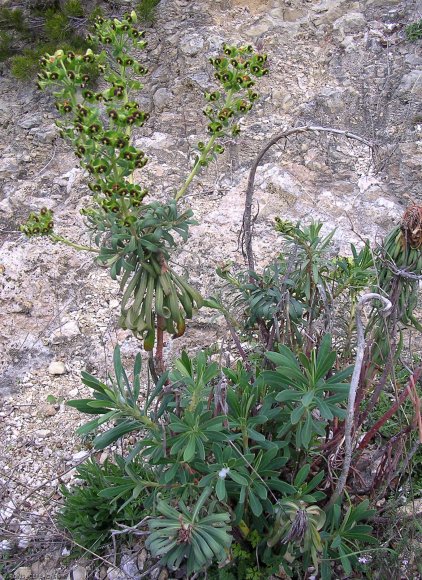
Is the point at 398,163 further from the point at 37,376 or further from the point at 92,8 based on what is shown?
the point at 92,8

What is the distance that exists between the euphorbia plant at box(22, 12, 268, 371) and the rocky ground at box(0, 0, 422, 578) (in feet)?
4.16

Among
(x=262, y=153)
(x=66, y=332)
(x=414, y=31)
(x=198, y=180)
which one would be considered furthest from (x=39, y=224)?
(x=414, y=31)

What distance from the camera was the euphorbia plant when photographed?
1.78 m

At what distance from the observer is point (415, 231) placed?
1.87 meters

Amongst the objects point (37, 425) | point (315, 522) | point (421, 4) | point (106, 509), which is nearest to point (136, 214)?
point (315, 522)

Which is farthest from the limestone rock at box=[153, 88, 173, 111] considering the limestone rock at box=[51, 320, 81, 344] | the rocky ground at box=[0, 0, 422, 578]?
the limestone rock at box=[51, 320, 81, 344]

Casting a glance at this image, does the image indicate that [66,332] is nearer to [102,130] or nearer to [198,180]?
[198,180]

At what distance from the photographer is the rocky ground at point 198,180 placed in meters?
3.33

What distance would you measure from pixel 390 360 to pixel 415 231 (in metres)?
0.46

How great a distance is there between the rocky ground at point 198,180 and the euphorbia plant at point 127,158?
1.27 m

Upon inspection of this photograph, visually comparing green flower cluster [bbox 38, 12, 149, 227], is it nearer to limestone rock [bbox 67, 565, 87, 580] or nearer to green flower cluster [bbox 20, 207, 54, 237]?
green flower cluster [bbox 20, 207, 54, 237]

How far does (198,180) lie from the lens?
4543 mm

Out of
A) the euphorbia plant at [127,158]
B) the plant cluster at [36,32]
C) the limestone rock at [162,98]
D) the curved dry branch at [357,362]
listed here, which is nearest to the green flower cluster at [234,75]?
the euphorbia plant at [127,158]

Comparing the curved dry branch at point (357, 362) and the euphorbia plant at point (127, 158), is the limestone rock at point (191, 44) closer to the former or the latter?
the euphorbia plant at point (127, 158)
